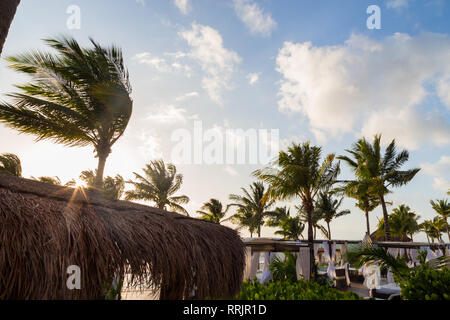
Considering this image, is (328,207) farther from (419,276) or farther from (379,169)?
(419,276)

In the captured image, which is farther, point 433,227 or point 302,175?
point 433,227

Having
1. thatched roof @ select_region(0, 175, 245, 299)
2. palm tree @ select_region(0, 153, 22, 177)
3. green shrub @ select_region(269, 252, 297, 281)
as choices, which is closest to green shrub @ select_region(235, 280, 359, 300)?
thatched roof @ select_region(0, 175, 245, 299)

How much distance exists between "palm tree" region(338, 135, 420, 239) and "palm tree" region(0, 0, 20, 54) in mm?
19721

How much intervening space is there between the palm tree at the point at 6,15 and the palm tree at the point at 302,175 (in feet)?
35.3

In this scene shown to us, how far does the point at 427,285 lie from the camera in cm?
430

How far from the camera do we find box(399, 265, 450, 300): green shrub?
404cm

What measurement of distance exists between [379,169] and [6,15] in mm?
20929

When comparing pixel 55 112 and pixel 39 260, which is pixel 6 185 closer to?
pixel 39 260

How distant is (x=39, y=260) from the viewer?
238cm

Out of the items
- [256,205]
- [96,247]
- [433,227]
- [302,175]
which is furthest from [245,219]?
[433,227]

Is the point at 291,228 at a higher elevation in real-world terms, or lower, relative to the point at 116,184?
lower
